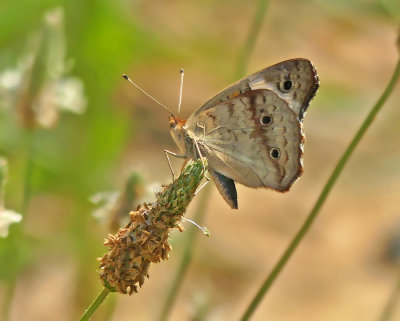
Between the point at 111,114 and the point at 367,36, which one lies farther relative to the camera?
the point at 367,36

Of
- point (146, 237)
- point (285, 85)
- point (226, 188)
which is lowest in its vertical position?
point (146, 237)

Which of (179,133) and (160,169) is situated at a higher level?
(160,169)

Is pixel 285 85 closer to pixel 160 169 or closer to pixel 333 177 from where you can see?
pixel 333 177

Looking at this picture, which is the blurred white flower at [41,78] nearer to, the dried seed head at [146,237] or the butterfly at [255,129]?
the butterfly at [255,129]

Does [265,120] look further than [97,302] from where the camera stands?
Yes

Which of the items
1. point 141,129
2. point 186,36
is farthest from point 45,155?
point 186,36

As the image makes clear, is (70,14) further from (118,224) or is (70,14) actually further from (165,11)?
(118,224)

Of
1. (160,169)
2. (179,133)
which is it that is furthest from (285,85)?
(160,169)

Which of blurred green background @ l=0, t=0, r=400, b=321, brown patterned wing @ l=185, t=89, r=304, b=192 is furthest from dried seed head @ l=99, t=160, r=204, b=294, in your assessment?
blurred green background @ l=0, t=0, r=400, b=321
